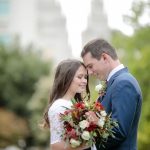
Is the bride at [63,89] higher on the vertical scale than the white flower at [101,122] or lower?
higher

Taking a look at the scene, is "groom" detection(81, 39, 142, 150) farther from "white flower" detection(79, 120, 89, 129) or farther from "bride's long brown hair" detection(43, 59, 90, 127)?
"bride's long brown hair" detection(43, 59, 90, 127)

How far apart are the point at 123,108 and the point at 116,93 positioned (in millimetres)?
168

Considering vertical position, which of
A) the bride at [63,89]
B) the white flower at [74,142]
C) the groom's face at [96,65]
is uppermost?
the groom's face at [96,65]

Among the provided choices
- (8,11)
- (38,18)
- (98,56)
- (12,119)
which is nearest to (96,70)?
(98,56)

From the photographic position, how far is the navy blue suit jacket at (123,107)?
21.7 ft

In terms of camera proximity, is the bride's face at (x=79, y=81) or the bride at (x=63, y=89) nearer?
the bride at (x=63, y=89)

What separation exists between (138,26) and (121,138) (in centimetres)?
2248

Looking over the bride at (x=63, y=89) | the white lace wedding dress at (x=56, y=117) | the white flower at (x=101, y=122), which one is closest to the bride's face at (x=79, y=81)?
the bride at (x=63, y=89)

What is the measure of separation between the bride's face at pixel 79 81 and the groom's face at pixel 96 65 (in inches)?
7.3

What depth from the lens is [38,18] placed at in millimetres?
91688

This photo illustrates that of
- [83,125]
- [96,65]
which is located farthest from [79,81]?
[83,125]

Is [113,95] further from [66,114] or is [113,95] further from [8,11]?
[8,11]

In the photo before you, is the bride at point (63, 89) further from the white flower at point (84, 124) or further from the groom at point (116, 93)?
the white flower at point (84, 124)

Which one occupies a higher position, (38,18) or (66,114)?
(38,18)
